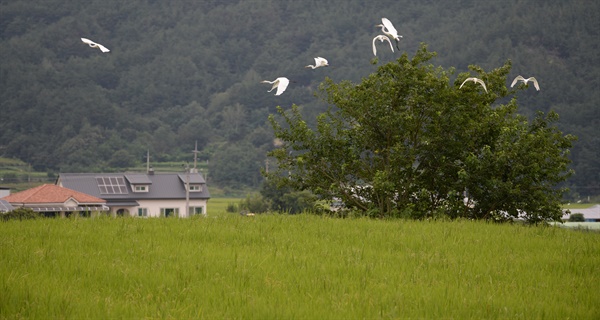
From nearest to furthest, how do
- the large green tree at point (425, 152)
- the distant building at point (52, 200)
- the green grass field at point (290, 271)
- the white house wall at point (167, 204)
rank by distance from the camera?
1. the green grass field at point (290, 271)
2. the large green tree at point (425, 152)
3. the distant building at point (52, 200)
4. the white house wall at point (167, 204)

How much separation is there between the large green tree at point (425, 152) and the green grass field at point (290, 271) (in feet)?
23.0

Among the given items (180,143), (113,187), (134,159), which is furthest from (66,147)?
(113,187)

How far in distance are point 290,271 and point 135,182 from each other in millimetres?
76156

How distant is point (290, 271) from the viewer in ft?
35.7

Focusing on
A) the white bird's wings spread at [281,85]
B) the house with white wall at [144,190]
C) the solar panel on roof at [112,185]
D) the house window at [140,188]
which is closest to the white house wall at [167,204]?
the house with white wall at [144,190]

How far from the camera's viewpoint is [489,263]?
11906 millimetres

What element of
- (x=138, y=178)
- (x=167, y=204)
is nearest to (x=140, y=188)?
(x=138, y=178)

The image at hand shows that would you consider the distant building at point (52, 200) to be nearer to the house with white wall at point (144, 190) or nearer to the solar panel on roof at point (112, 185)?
the house with white wall at point (144, 190)

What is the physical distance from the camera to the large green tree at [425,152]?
22.5 meters

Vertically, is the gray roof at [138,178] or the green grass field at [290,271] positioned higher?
the gray roof at [138,178]

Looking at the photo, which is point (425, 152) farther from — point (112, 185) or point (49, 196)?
point (112, 185)

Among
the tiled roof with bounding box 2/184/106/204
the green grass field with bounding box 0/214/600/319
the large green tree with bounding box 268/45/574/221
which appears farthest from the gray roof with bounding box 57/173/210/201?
the green grass field with bounding box 0/214/600/319

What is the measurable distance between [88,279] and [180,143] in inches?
6489

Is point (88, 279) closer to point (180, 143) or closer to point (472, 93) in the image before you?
point (472, 93)
